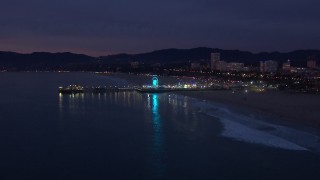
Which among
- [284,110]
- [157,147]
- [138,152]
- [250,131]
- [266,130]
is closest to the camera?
[138,152]

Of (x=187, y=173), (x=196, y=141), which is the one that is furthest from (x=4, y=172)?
(x=196, y=141)

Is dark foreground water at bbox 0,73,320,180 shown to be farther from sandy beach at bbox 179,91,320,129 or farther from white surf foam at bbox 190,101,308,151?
sandy beach at bbox 179,91,320,129

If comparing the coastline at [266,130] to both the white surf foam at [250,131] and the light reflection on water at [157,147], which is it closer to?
the white surf foam at [250,131]

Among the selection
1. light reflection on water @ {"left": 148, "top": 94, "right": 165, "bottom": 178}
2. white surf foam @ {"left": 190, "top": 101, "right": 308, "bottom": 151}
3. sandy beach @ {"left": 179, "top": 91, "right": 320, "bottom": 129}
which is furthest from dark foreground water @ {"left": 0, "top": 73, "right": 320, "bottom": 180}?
sandy beach @ {"left": 179, "top": 91, "right": 320, "bottom": 129}

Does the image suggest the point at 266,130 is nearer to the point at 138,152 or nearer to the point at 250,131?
the point at 250,131

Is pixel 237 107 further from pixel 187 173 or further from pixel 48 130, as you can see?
pixel 187 173

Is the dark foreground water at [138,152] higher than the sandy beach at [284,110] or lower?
lower

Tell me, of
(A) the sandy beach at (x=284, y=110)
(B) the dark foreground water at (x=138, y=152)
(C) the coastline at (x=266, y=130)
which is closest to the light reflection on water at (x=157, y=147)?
(B) the dark foreground water at (x=138, y=152)

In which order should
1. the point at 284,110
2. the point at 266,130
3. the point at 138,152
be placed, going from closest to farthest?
the point at 138,152, the point at 266,130, the point at 284,110

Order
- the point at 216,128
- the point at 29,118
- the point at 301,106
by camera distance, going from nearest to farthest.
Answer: the point at 216,128 < the point at 29,118 < the point at 301,106

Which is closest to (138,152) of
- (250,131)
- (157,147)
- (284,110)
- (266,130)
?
(157,147)

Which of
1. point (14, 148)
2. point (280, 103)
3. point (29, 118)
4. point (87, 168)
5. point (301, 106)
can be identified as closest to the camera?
point (87, 168)
